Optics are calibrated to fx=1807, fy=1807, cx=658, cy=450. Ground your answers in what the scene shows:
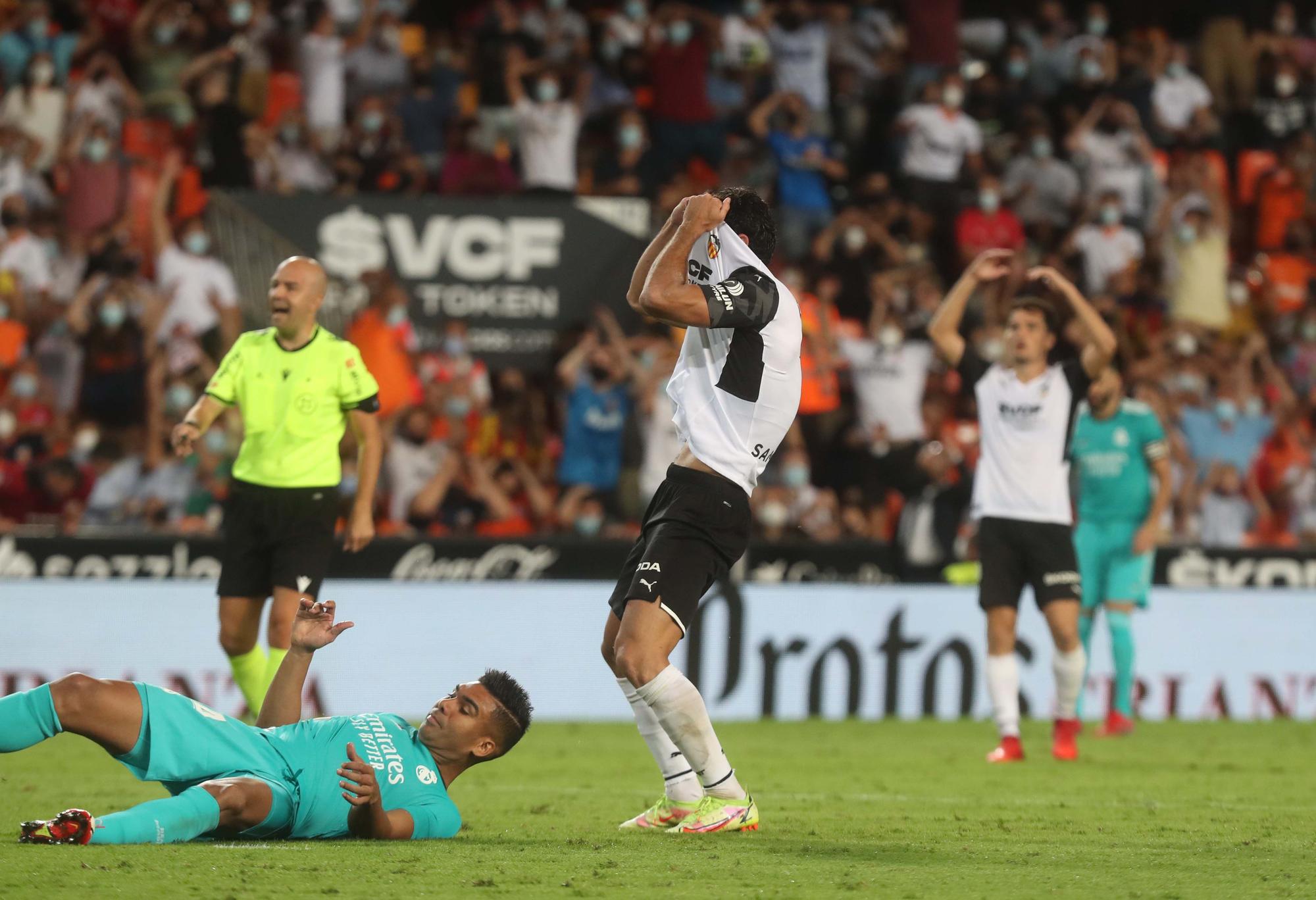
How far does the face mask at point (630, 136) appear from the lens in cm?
1725

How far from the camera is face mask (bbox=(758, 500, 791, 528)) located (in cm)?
1488

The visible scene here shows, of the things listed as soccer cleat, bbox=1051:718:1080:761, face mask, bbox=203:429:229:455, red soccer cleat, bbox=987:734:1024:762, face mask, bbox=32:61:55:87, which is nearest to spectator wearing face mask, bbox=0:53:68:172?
face mask, bbox=32:61:55:87

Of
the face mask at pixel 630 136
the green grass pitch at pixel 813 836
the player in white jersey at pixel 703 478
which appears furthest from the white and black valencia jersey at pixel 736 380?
the face mask at pixel 630 136

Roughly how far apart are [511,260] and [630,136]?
2047 millimetres

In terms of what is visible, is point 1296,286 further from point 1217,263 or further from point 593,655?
point 593,655

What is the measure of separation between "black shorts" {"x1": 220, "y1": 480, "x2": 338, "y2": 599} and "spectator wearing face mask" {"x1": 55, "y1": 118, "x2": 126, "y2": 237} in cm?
713

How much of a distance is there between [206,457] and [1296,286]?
11.1 m

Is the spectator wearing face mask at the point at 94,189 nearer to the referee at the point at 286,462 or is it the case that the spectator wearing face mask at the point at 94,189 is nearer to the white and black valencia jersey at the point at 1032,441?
the referee at the point at 286,462

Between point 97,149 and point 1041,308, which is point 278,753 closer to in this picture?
point 1041,308

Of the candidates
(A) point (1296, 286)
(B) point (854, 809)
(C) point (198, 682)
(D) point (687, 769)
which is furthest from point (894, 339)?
(D) point (687, 769)

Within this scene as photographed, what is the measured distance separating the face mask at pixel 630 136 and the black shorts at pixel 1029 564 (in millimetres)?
7953

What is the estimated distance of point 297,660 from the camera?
20.2ft

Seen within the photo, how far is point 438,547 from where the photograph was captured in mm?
13305

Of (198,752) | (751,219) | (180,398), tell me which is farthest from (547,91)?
(198,752)
